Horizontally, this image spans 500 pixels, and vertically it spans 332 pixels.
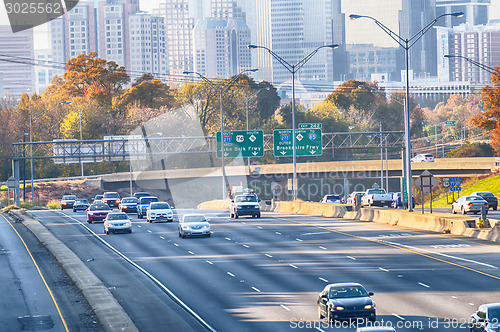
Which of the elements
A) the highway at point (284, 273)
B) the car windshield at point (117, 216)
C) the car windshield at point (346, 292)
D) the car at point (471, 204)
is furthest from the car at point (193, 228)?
the car windshield at point (346, 292)

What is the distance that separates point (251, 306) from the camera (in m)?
26.5

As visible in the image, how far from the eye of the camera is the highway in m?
24.6

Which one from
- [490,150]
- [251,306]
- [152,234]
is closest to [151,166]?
[490,150]

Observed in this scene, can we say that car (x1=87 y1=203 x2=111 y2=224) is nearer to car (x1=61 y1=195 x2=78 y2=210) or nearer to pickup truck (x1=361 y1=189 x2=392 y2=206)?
pickup truck (x1=361 y1=189 x2=392 y2=206)

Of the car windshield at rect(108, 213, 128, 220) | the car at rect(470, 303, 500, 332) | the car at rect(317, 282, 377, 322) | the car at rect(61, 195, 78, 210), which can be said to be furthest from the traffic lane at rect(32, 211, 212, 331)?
the car at rect(61, 195, 78, 210)

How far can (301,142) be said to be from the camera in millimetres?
76750

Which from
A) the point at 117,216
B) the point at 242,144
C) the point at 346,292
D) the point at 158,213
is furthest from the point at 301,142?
the point at 346,292

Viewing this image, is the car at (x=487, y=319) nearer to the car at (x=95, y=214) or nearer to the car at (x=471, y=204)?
the car at (x=471, y=204)

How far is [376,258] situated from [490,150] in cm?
8738

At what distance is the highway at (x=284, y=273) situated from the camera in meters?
24.6

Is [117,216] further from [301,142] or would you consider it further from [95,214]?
[301,142]

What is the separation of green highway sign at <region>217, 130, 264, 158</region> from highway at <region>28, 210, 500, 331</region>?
27.1 m

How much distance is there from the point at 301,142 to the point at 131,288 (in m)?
47.0

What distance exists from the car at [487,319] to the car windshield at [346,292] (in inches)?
160
